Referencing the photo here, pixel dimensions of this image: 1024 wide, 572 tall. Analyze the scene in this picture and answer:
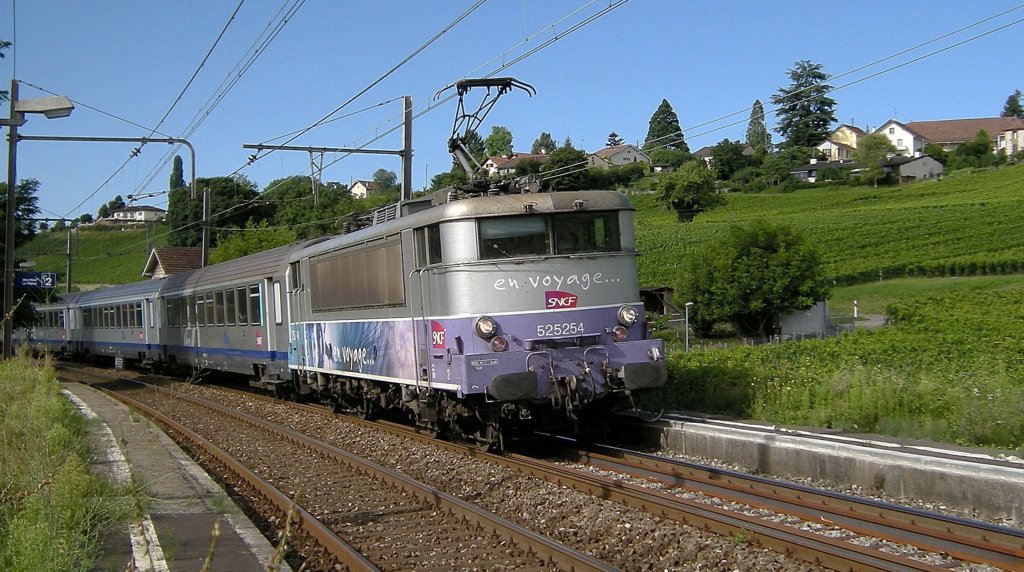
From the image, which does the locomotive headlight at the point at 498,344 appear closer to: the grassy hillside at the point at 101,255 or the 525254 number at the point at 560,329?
the 525254 number at the point at 560,329

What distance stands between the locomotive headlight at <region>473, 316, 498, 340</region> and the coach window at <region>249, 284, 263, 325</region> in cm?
1089

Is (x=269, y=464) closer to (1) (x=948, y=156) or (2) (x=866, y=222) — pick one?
(2) (x=866, y=222)

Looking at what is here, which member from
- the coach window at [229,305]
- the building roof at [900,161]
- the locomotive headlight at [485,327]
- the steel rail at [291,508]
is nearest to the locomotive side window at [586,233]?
the locomotive headlight at [485,327]

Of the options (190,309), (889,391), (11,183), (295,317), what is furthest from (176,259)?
(889,391)

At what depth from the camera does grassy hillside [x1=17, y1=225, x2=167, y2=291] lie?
84312 mm

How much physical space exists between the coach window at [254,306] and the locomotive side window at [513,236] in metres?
10.7

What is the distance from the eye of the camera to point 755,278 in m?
47.7

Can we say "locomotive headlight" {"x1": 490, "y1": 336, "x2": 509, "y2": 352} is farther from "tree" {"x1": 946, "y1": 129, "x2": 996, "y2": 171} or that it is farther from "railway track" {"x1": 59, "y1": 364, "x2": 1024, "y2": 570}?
"tree" {"x1": 946, "y1": 129, "x2": 996, "y2": 171}

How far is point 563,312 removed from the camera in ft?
36.3

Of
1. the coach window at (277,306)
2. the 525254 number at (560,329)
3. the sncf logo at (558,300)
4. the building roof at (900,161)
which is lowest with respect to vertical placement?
the 525254 number at (560,329)

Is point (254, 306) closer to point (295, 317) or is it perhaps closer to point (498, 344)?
point (295, 317)

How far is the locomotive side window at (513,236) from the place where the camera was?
36.4ft

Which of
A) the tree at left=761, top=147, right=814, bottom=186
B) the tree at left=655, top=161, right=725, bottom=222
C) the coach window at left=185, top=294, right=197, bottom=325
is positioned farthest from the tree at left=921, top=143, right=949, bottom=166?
the coach window at left=185, top=294, right=197, bottom=325

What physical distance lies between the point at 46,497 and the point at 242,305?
14.7 meters
